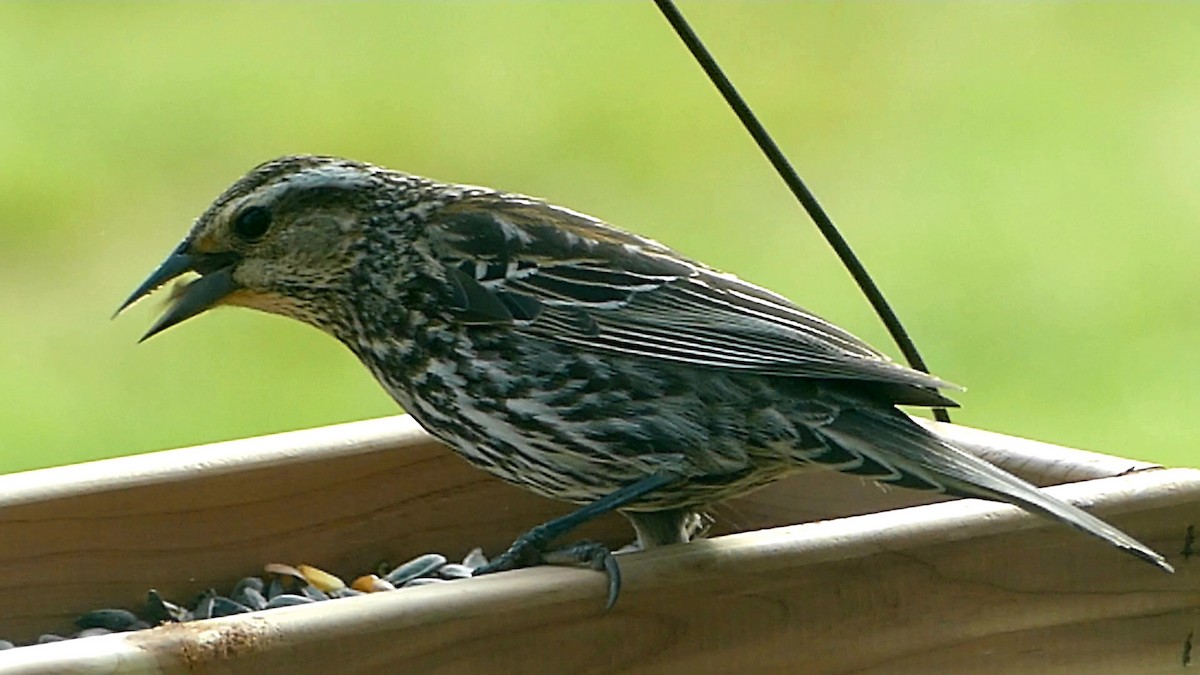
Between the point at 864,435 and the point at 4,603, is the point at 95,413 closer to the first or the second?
the point at 4,603

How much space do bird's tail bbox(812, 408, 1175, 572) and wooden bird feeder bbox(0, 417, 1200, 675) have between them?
56 millimetres

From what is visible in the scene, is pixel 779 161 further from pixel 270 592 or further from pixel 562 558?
pixel 270 592

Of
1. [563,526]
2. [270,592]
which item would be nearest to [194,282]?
[270,592]

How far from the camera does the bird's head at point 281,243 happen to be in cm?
303

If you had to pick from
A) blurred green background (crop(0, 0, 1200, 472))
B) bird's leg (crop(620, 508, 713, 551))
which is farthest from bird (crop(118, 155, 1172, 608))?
blurred green background (crop(0, 0, 1200, 472))

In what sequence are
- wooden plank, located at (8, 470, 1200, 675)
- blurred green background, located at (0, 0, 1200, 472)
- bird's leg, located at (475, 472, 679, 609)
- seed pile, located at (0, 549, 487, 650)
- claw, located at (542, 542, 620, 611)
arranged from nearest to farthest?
wooden plank, located at (8, 470, 1200, 675), claw, located at (542, 542, 620, 611), bird's leg, located at (475, 472, 679, 609), seed pile, located at (0, 549, 487, 650), blurred green background, located at (0, 0, 1200, 472)

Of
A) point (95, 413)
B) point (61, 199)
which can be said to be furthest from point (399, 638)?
point (61, 199)

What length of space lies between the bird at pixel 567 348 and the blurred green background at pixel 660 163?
281cm

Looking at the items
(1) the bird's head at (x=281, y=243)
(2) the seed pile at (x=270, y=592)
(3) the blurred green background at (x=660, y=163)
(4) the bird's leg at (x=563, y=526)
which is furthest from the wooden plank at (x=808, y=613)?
(3) the blurred green background at (x=660, y=163)

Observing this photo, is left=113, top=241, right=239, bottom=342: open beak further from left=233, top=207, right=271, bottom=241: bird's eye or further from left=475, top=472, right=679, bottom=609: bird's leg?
left=475, top=472, right=679, bottom=609: bird's leg

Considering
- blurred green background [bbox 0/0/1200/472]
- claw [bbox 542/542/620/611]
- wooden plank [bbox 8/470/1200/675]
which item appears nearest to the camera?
wooden plank [bbox 8/470/1200/675]

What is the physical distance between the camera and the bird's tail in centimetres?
263

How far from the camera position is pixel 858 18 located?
9062 millimetres

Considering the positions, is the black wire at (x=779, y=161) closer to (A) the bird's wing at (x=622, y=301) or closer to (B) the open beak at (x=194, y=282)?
(A) the bird's wing at (x=622, y=301)
